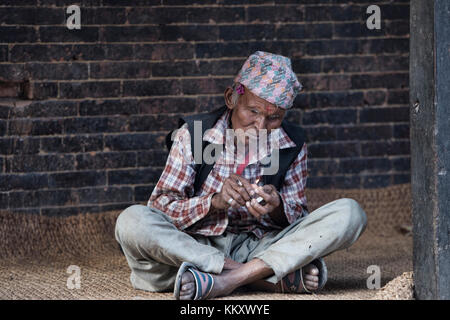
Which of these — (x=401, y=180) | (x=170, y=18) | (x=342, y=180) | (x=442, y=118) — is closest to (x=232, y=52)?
(x=170, y=18)

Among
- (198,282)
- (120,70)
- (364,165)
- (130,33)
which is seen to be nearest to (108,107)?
(120,70)

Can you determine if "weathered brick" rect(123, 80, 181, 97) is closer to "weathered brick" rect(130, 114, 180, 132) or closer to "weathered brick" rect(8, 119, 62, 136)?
"weathered brick" rect(130, 114, 180, 132)

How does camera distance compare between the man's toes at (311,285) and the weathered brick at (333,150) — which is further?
the weathered brick at (333,150)

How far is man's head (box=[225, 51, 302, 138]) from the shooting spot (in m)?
3.12

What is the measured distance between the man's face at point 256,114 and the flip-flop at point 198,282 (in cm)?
66

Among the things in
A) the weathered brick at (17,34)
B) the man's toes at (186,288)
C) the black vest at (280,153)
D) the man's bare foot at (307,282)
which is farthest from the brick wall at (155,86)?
the man's toes at (186,288)

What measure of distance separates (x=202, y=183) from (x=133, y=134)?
135 centimetres

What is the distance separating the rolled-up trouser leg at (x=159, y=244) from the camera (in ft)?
9.62

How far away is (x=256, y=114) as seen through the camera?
3127 millimetres

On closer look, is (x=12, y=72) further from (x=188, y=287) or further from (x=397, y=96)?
(x=397, y=96)

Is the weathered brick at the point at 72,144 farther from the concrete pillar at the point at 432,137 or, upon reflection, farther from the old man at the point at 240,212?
the concrete pillar at the point at 432,137

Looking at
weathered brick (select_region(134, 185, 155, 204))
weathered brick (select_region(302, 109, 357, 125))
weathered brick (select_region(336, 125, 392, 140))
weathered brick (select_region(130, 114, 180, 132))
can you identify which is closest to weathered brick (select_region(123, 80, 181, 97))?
weathered brick (select_region(130, 114, 180, 132))

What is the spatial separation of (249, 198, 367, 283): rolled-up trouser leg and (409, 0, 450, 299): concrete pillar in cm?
35

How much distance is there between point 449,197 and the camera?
2607mm
